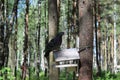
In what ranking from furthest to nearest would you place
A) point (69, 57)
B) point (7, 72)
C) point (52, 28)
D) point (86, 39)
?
point (52, 28) < point (7, 72) < point (86, 39) < point (69, 57)

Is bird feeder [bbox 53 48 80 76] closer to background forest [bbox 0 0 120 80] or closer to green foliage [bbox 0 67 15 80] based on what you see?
background forest [bbox 0 0 120 80]

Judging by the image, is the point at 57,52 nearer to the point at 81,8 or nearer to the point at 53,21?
the point at 81,8

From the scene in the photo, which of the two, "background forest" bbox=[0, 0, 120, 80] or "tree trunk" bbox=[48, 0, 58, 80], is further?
"background forest" bbox=[0, 0, 120, 80]

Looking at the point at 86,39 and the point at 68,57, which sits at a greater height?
the point at 86,39

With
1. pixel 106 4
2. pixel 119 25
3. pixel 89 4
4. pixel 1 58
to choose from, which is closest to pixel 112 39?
pixel 119 25

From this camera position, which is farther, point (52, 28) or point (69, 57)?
point (52, 28)

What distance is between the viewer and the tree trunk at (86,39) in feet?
17.6

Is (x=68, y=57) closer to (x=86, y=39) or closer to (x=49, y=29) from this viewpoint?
(x=86, y=39)

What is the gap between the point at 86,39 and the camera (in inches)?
217

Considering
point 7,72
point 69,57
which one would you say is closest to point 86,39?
point 69,57

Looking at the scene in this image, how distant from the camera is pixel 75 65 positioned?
5418 millimetres

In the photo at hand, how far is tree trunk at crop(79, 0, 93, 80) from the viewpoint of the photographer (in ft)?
17.6

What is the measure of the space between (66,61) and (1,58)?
19.2 ft

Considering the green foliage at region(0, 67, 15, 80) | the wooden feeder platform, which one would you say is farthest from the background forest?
the wooden feeder platform
